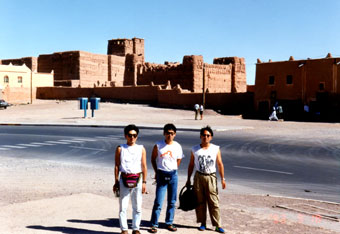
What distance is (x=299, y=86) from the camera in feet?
130

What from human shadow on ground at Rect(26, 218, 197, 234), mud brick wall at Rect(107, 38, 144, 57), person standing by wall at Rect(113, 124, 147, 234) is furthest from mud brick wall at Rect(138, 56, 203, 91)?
person standing by wall at Rect(113, 124, 147, 234)

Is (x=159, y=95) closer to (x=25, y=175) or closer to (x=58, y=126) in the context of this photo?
(x=58, y=126)

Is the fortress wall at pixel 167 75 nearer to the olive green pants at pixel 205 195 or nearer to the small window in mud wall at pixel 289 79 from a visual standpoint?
the small window in mud wall at pixel 289 79

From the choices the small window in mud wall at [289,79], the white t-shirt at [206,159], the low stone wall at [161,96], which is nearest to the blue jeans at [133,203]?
the white t-shirt at [206,159]

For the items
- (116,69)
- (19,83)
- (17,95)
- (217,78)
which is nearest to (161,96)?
(217,78)

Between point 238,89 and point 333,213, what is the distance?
195 feet

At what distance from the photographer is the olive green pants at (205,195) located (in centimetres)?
650

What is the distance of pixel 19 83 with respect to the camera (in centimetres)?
6419

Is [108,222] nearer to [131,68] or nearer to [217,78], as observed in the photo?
[217,78]

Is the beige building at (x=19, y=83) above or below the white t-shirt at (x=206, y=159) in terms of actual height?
above

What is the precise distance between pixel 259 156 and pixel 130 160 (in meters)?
10.0

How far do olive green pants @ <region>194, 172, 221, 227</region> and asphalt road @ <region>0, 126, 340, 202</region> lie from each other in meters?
3.46

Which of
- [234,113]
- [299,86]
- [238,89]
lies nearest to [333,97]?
[299,86]

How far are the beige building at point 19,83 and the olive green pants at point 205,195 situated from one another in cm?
5293
